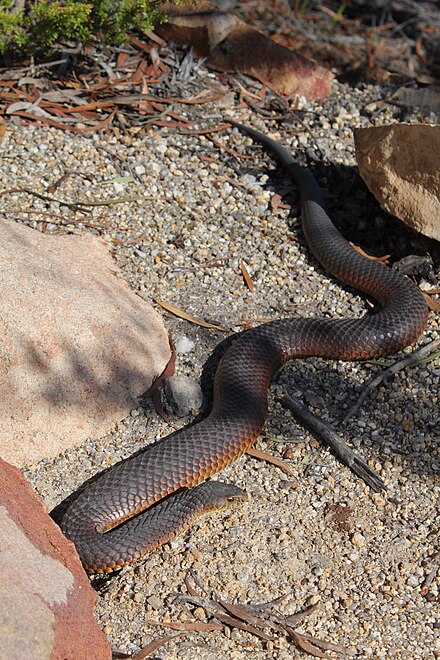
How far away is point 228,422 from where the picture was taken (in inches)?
173

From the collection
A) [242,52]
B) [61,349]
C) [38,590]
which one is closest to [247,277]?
[61,349]

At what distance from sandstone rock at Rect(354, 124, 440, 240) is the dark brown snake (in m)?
0.40

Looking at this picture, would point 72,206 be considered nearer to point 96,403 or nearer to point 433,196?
point 96,403

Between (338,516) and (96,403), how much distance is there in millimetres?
1422

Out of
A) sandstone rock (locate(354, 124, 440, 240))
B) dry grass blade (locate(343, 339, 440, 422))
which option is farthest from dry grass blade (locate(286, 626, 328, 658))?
sandstone rock (locate(354, 124, 440, 240))

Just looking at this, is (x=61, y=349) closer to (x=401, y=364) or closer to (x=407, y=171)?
(x=401, y=364)

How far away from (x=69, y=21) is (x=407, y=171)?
8.30ft

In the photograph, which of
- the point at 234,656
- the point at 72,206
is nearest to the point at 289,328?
the point at 72,206

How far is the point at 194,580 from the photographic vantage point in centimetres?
379

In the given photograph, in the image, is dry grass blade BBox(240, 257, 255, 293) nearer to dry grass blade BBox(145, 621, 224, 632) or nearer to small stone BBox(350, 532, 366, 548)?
small stone BBox(350, 532, 366, 548)

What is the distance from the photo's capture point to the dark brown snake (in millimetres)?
3910

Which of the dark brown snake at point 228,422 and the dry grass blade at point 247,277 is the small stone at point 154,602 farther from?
the dry grass blade at point 247,277

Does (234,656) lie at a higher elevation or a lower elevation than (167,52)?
lower

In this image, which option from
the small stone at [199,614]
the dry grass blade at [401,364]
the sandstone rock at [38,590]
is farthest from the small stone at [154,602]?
Answer: the dry grass blade at [401,364]
